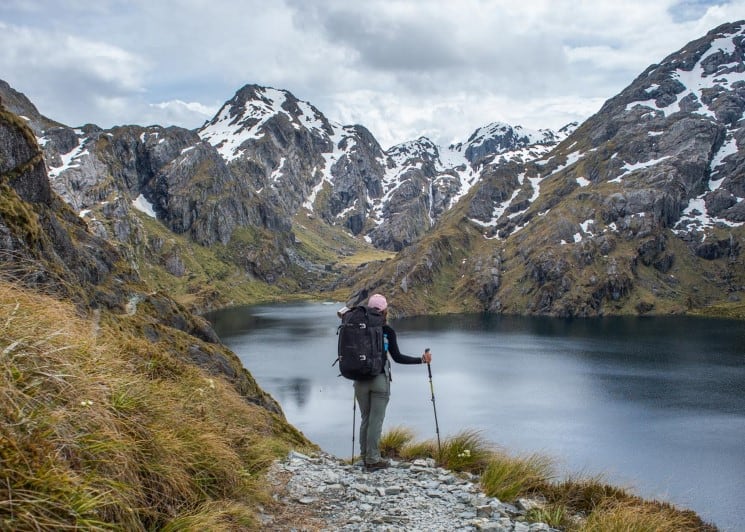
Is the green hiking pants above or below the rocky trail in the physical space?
above

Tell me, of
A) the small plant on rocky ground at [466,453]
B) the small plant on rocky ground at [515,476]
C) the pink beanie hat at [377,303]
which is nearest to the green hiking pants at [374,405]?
the pink beanie hat at [377,303]

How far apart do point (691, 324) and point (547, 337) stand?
190ft

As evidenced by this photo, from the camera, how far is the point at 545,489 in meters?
10.5

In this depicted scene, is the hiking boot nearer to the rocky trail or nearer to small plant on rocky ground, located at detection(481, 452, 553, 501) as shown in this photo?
the rocky trail

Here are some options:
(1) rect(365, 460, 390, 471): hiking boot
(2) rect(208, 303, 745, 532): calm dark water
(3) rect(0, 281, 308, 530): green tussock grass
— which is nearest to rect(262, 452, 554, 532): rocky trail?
(1) rect(365, 460, 390, 471): hiking boot

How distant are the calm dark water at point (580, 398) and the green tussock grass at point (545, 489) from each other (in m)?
1.99

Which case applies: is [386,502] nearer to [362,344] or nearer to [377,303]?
[362,344]

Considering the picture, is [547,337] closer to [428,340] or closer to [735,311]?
[428,340]

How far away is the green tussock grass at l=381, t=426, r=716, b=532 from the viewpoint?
8.38 m

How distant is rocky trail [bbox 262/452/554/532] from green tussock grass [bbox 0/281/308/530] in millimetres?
800

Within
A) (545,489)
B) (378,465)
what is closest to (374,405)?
(378,465)

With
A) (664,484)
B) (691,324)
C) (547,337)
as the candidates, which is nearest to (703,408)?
(664,484)

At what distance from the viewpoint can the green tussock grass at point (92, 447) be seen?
14.5ft

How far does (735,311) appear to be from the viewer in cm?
19362
